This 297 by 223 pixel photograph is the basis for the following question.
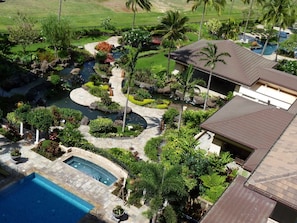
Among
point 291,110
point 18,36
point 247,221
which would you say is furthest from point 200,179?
point 18,36

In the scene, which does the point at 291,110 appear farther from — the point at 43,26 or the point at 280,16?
the point at 43,26

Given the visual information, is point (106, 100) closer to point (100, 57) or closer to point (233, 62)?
point (100, 57)

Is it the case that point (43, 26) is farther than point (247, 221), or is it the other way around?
point (43, 26)

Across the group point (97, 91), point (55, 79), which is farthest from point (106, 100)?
point (55, 79)

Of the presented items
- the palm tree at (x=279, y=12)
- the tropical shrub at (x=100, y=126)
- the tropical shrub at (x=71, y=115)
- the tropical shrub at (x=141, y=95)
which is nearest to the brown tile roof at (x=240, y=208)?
the tropical shrub at (x=100, y=126)

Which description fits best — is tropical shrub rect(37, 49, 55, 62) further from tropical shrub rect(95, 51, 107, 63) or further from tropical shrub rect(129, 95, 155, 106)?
tropical shrub rect(129, 95, 155, 106)
